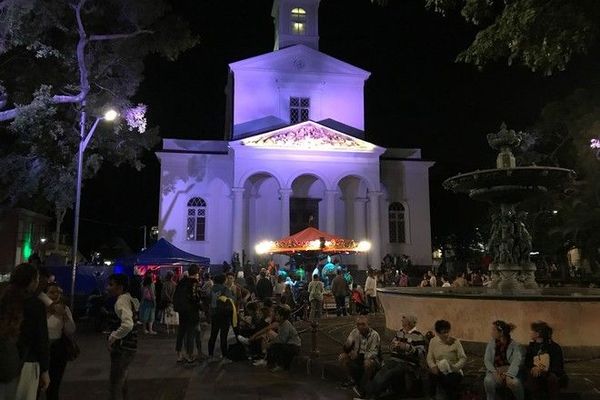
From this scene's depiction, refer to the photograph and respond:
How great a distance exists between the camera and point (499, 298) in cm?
895

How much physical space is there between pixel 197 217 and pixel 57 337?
28.0 meters

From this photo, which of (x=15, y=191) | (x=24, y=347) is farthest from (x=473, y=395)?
(x=15, y=191)

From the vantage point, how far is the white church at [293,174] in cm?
3159

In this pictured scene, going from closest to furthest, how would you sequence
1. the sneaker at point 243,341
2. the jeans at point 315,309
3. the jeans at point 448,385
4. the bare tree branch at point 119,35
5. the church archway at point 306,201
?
the jeans at point 448,385 → the sneaker at point 243,341 → the jeans at point 315,309 → the bare tree branch at point 119,35 → the church archway at point 306,201

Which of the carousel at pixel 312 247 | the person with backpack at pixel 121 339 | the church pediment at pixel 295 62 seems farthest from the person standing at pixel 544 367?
the church pediment at pixel 295 62

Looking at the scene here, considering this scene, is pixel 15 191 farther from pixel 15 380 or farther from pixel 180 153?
pixel 15 380

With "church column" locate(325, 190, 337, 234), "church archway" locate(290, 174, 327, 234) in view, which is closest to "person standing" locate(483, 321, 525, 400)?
"church column" locate(325, 190, 337, 234)

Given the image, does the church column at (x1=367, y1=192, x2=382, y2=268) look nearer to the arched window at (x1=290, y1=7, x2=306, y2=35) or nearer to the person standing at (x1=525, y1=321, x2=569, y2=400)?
the arched window at (x1=290, y1=7, x2=306, y2=35)

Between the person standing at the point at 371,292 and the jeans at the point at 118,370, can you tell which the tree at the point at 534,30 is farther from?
the person standing at the point at 371,292

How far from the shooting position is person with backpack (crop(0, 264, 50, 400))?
4066mm

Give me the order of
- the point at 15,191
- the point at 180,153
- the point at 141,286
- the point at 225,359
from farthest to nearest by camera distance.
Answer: the point at 180,153 < the point at 15,191 < the point at 141,286 < the point at 225,359

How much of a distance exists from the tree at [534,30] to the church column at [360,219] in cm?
2567

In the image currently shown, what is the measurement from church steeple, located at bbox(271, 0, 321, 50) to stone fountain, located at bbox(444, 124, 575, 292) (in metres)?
29.1

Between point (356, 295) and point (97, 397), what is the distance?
40.6 ft
